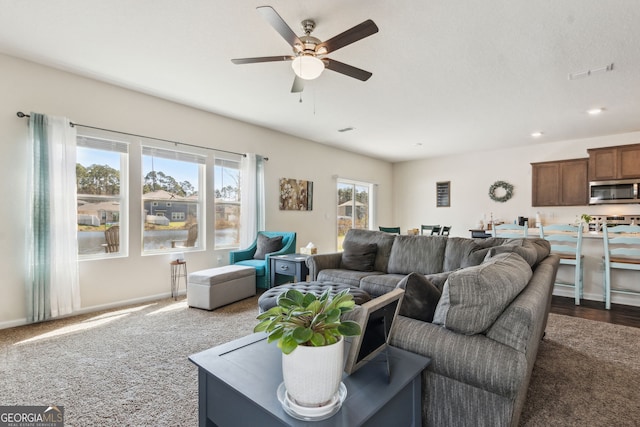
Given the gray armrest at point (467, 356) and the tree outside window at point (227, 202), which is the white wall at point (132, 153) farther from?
the gray armrest at point (467, 356)

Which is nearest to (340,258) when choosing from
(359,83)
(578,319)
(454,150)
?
(359,83)

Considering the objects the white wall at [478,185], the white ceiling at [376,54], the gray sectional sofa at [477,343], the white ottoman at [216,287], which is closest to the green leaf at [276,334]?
the gray sectional sofa at [477,343]

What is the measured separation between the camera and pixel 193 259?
4.55 m

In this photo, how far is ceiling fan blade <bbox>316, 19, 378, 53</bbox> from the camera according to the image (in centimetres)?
203

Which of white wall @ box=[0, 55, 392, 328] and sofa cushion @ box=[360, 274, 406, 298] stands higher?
white wall @ box=[0, 55, 392, 328]

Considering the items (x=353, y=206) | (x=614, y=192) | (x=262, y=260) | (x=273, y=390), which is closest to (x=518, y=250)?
(x=273, y=390)

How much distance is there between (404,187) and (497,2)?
21.4 ft

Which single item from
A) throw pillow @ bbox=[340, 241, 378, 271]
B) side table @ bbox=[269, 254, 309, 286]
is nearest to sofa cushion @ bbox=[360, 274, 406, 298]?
throw pillow @ bbox=[340, 241, 378, 271]

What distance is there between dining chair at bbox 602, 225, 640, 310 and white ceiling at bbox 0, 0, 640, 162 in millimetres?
1731

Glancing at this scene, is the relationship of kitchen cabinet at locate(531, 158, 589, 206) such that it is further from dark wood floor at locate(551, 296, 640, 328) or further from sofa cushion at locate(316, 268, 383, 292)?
sofa cushion at locate(316, 268, 383, 292)

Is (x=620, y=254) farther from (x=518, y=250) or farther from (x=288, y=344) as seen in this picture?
(x=288, y=344)

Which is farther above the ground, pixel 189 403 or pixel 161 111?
pixel 161 111

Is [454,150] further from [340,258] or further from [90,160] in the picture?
[90,160]

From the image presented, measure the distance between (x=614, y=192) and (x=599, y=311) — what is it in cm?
302
